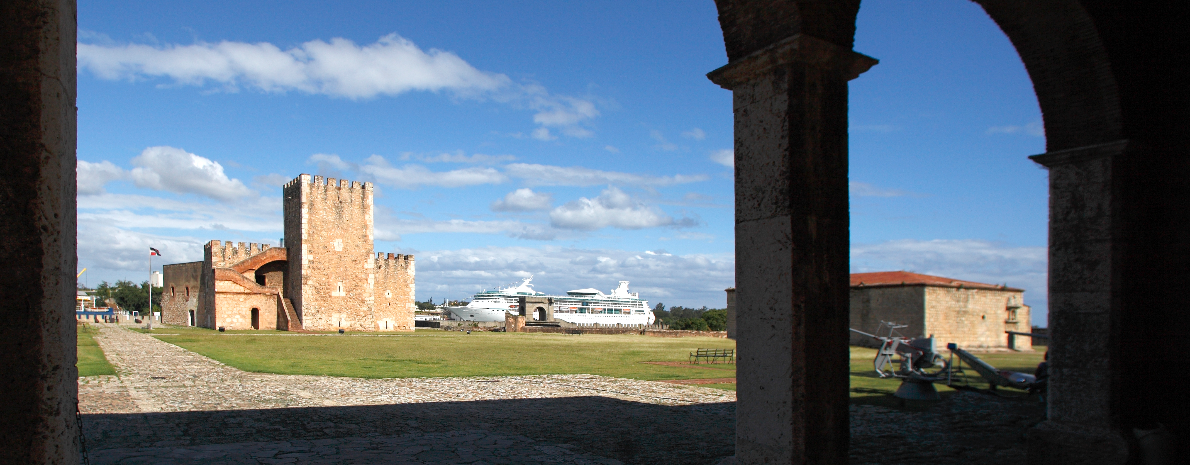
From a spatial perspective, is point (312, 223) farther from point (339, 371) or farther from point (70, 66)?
point (70, 66)

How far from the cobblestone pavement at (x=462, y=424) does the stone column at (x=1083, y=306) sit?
2.16 feet

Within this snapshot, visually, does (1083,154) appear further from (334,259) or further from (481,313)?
(481,313)

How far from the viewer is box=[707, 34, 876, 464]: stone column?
3.20m

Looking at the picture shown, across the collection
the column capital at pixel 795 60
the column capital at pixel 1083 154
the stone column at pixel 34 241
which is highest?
the column capital at pixel 795 60

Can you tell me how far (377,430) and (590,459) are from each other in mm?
2406

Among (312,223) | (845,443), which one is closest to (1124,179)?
(845,443)

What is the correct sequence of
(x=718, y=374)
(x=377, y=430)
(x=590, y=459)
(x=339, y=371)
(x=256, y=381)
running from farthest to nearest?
1. (x=718, y=374)
2. (x=339, y=371)
3. (x=256, y=381)
4. (x=377, y=430)
5. (x=590, y=459)

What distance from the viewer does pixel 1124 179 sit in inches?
195

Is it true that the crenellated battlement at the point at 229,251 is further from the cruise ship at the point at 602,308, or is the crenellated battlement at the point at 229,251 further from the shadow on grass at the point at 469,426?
the cruise ship at the point at 602,308

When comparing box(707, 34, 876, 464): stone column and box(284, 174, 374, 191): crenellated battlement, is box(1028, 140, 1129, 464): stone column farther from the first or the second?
box(284, 174, 374, 191): crenellated battlement

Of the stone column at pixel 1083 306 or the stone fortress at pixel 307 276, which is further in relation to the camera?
the stone fortress at pixel 307 276

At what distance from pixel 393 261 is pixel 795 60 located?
130ft

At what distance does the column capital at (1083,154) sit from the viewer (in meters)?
4.85

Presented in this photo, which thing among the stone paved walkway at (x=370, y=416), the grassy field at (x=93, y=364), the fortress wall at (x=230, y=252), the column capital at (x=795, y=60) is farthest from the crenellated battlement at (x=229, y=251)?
the column capital at (x=795, y=60)
